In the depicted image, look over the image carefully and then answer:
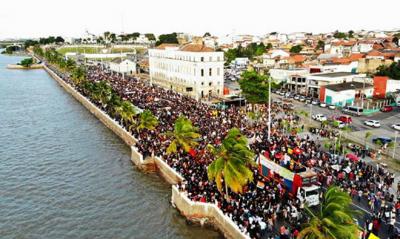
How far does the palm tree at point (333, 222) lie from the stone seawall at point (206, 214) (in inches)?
266

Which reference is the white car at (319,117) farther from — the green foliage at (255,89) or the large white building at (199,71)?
the large white building at (199,71)

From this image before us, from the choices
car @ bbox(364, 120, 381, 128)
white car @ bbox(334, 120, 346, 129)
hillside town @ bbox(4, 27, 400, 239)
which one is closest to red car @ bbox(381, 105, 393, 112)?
hillside town @ bbox(4, 27, 400, 239)

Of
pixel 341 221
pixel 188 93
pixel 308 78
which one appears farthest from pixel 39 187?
pixel 308 78

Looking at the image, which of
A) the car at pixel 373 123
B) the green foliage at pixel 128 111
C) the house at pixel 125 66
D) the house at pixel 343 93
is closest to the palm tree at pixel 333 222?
the green foliage at pixel 128 111

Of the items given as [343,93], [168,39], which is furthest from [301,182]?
[168,39]

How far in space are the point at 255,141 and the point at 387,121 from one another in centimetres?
2178

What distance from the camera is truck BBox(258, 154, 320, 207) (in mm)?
23172

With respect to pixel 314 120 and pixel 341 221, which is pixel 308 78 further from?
pixel 341 221

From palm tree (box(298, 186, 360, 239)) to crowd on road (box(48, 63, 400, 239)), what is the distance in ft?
16.1

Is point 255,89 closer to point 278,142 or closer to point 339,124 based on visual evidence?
point 339,124

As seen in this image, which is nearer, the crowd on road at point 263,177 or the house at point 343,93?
the crowd on road at point 263,177

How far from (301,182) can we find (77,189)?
18.3 meters

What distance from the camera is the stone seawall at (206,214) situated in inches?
872

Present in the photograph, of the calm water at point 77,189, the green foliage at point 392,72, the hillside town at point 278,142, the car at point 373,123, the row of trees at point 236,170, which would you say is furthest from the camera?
the green foliage at point 392,72
